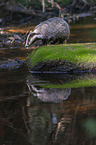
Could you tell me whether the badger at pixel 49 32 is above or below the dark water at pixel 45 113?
above

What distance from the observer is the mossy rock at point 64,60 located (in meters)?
9.46

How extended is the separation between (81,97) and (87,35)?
11.6 m

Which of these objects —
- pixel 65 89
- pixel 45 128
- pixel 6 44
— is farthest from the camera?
pixel 6 44

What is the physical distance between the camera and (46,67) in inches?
382

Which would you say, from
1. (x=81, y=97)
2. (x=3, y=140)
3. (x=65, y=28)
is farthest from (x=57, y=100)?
(x=65, y=28)

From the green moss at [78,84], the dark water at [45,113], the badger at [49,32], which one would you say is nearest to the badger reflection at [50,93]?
the dark water at [45,113]

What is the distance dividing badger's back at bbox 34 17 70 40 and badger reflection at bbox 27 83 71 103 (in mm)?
4399

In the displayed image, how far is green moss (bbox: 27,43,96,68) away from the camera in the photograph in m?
9.52

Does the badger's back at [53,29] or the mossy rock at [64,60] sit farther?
the badger's back at [53,29]

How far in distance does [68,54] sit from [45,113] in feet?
13.7

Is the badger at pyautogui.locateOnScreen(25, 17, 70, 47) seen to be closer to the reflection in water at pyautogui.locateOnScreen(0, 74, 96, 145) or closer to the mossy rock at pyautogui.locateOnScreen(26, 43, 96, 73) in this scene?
the mossy rock at pyautogui.locateOnScreen(26, 43, 96, 73)

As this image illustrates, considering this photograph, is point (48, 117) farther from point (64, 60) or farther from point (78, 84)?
point (64, 60)

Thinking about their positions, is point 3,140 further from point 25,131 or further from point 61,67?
point 61,67

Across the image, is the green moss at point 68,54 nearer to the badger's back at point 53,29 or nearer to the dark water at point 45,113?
the dark water at point 45,113
